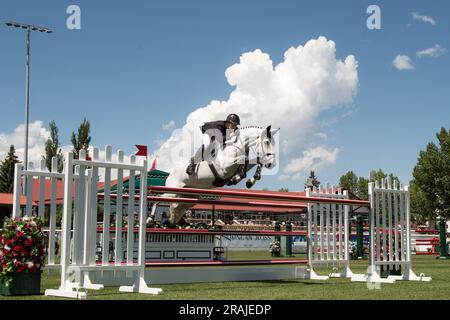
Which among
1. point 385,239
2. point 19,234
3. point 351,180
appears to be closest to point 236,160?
point 385,239

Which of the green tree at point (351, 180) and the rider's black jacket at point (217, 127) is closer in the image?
the rider's black jacket at point (217, 127)

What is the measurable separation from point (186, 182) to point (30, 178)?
264cm

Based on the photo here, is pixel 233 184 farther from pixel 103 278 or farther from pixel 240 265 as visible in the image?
pixel 103 278

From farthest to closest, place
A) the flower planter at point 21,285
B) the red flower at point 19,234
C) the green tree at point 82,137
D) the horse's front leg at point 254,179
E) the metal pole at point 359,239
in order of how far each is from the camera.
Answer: the green tree at point 82,137, the metal pole at point 359,239, the horse's front leg at point 254,179, the red flower at point 19,234, the flower planter at point 21,285

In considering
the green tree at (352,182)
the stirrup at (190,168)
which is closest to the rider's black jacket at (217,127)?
the stirrup at (190,168)

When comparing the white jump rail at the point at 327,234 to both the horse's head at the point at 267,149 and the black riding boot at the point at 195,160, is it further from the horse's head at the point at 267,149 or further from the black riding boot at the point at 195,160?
the black riding boot at the point at 195,160

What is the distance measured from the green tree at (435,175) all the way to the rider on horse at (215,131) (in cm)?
4133

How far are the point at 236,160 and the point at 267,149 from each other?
486mm

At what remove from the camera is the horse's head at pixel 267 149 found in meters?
8.84

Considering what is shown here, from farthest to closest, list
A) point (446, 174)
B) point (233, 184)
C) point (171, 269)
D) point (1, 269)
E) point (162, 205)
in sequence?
point (446, 174) < point (162, 205) < point (233, 184) < point (171, 269) < point (1, 269)

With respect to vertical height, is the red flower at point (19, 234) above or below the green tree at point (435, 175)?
below

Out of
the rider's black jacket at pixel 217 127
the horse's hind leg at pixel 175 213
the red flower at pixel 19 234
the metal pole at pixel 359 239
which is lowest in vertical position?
the metal pole at pixel 359 239
